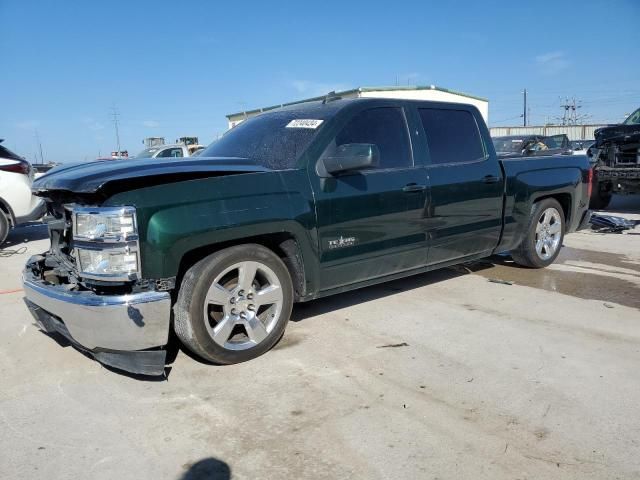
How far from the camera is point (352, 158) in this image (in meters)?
3.68

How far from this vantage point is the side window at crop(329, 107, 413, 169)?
408 centimetres

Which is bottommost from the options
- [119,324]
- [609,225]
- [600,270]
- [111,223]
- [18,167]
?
[600,270]

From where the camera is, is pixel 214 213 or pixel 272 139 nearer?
pixel 214 213

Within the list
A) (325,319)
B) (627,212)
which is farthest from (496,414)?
(627,212)

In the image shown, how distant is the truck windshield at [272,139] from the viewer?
3.90 metres

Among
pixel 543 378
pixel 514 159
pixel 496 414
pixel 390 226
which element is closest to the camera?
pixel 496 414

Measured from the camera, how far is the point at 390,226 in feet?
13.6

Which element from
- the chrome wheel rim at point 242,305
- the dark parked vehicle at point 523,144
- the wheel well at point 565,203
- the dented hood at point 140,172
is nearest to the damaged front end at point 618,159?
the dark parked vehicle at point 523,144

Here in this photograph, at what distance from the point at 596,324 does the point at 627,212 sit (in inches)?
332

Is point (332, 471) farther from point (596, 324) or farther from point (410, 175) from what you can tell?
point (596, 324)

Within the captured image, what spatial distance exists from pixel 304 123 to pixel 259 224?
114cm

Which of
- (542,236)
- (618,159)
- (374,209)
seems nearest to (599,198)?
(618,159)

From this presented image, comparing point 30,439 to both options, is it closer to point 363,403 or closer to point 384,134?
point 363,403

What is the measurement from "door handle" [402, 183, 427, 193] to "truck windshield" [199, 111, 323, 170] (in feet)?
2.85
